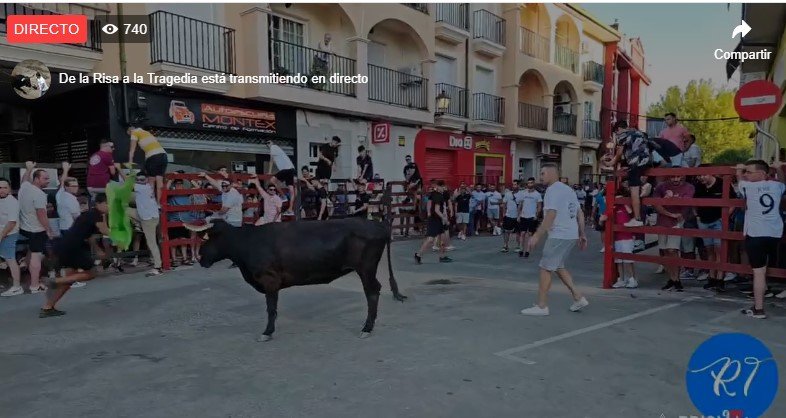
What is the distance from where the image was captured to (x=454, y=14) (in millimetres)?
20797

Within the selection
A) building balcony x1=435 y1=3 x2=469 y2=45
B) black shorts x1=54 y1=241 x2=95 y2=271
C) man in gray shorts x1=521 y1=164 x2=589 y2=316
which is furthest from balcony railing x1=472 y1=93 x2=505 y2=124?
black shorts x1=54 y1=241 x2=95 y2=271

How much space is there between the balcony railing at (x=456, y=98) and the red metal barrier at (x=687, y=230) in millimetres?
12977

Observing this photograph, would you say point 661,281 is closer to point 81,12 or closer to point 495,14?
point 81,12

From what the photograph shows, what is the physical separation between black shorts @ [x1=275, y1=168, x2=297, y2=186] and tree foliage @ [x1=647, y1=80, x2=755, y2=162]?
119 ft

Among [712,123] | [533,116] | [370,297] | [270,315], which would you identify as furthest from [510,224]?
[712,123]

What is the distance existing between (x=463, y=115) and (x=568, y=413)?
18.6 meters

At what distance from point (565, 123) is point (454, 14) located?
10.1 meters

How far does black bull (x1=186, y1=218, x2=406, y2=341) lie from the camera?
17.0 ft

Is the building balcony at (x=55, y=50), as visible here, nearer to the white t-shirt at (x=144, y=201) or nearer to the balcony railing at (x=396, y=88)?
the white t-shirt at (x=144, y=201)

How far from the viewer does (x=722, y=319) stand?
5.87 metres

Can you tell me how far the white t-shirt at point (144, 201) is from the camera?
374 inches

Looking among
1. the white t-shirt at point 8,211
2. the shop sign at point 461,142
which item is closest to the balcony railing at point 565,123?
the shop sign at point 461,142

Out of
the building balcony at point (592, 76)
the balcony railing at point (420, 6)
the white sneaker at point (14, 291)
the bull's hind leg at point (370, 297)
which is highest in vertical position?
the balcony railing at point (420, 6)

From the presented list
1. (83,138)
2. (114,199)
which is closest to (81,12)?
(83,138)
